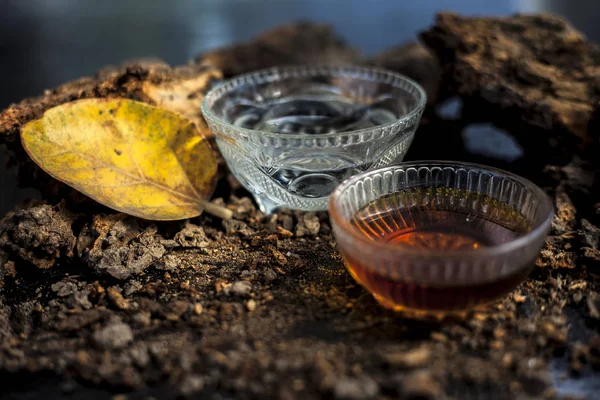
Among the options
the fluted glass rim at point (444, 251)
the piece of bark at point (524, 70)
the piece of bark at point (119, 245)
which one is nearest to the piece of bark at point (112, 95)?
the piece of bark at point (119, 245)

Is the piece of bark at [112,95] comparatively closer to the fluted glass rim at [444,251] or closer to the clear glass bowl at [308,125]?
the clear glass bowl at [308,125]

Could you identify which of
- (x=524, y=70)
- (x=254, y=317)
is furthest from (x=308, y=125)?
(x=254, y=317)

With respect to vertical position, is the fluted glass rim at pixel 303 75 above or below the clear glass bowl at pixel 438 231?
above

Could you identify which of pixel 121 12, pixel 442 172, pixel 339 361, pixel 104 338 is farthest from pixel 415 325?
pixel 121 12

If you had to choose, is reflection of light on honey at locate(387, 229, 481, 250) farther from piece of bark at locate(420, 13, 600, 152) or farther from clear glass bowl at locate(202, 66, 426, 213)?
piece of bark at locate(420, 13, 600, 152)

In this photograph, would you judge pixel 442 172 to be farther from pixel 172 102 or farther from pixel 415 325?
pixel 172 102

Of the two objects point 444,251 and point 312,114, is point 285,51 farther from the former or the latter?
point 444,251

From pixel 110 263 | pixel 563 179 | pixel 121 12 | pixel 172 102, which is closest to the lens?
pixel 110 263
